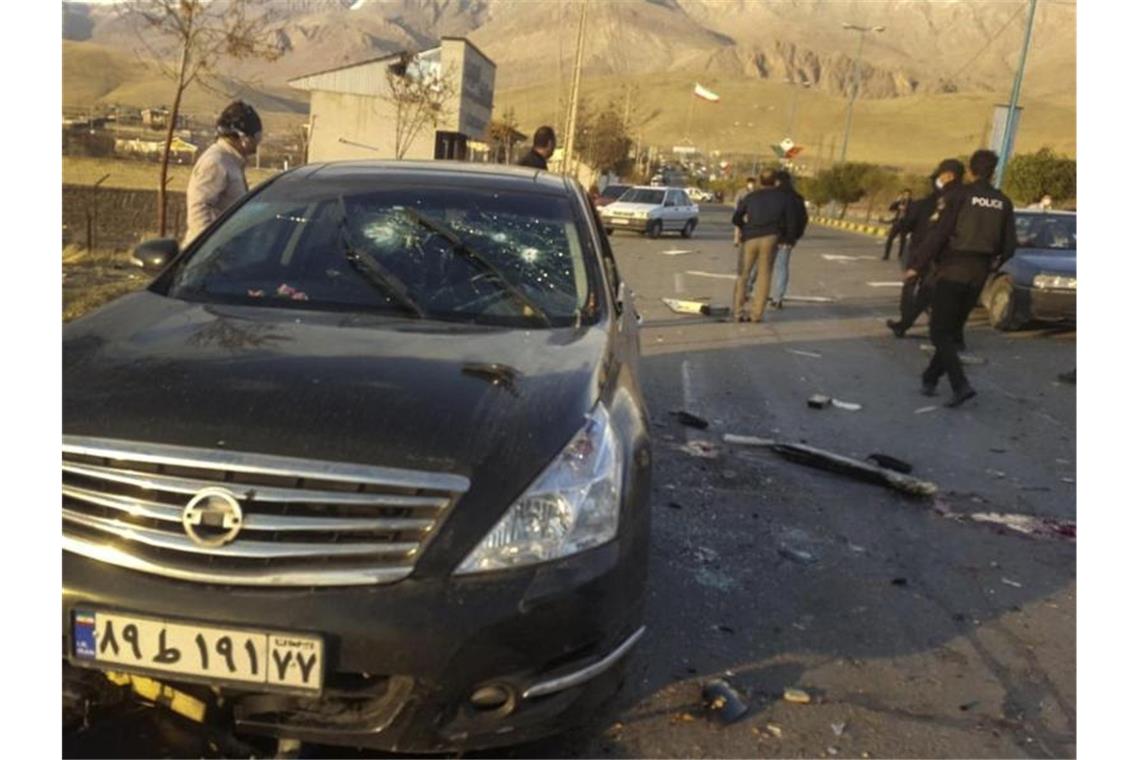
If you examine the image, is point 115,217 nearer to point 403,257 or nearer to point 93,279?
point 93,279

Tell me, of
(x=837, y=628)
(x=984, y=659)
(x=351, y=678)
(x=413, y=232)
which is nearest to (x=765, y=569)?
(x=837, y=628)

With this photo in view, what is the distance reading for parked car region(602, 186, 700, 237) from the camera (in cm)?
2797

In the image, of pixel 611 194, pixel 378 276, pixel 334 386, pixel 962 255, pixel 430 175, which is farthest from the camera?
pixel 611 194

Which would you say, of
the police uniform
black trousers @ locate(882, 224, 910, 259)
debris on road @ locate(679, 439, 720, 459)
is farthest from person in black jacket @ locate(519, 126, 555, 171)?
black trousers @ locate(882, 224, 910, 259)

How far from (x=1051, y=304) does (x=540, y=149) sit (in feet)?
23.4

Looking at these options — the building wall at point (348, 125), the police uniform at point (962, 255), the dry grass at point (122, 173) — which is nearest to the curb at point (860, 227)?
the building wall at point (348, 125)

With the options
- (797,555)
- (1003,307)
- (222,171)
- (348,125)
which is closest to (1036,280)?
(1003,307)

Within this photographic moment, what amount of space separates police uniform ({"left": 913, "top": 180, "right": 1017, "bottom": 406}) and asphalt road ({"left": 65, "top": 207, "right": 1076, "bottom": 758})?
0.43 metres

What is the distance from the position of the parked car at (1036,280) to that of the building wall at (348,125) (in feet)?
119

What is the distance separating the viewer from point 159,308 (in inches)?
145

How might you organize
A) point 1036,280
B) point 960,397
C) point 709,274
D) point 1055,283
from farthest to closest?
1. point 709,274
2. point 1036,280
3. point 1055,283
4. point 960,397

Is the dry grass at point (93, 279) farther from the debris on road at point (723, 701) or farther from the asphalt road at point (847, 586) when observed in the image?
the debris on road at point (723, 701)

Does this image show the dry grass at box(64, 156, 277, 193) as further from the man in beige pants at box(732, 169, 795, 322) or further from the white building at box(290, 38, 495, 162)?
the man in beige pants at box(732, 169, 795, 322)

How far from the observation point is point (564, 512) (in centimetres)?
272
